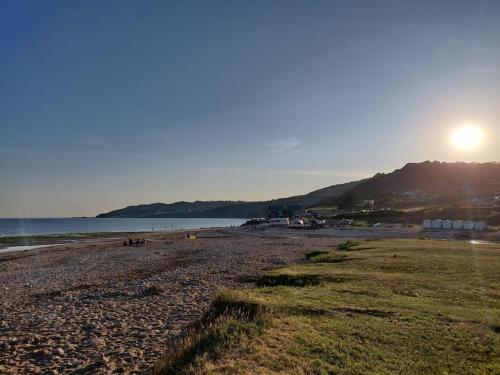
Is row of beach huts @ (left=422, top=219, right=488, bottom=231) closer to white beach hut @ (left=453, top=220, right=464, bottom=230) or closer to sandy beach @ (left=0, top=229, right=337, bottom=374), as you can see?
white beach hut @ (left=453, top=220, right=464, bottom=230)

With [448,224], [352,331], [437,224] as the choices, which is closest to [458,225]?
[448,224]

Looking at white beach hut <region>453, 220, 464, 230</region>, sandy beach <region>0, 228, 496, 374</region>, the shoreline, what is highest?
the shoreline

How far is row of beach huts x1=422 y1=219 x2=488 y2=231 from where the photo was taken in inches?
3205

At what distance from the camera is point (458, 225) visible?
86875mm

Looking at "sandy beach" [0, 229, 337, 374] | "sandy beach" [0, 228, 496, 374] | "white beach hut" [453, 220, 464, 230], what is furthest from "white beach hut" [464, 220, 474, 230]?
"sandy beach" [0, 228, 496, 374]

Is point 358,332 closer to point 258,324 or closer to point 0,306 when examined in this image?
point 258,324

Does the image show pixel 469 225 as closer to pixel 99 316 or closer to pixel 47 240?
pixel 99 316

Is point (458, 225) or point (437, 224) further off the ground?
point (437, 224)

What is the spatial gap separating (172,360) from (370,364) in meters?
4.33

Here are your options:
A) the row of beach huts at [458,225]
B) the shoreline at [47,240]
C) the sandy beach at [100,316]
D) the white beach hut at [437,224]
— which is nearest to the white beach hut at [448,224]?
the row of beach huts at [458,225]

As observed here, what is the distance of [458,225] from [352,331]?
3430 inches

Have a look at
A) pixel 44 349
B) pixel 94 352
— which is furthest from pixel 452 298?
pixel 44 349

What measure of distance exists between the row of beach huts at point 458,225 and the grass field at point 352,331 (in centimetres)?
7252

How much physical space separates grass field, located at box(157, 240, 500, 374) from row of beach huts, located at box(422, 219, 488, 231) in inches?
2855
